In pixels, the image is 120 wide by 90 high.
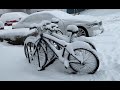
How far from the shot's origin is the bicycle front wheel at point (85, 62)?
3.74 meters

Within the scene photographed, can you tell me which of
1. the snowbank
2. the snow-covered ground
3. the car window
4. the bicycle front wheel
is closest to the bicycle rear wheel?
the snow-covered ground

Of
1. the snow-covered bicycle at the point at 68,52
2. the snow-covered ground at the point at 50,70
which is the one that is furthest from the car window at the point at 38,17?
the snow-covered bicycle at the point at 68,52

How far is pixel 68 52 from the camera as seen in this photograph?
378cm

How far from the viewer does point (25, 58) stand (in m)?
4.84

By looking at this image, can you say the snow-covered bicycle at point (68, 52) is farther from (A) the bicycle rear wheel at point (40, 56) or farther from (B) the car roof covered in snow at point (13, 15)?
(B) the car roof covered in snow at point (13, 15)

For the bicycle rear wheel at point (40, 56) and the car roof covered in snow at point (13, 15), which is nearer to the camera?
the bicycle rear wheel at point (40, 56)

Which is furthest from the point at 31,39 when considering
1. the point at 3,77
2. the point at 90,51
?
the point at 90,51

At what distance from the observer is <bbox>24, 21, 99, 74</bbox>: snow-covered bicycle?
373 cm

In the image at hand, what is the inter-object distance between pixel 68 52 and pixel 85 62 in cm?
37

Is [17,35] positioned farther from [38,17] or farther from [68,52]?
[68,52]

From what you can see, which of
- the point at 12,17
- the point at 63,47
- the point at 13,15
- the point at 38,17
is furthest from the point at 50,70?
the point at 12,17

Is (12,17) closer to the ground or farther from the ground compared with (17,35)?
closer to the ground
